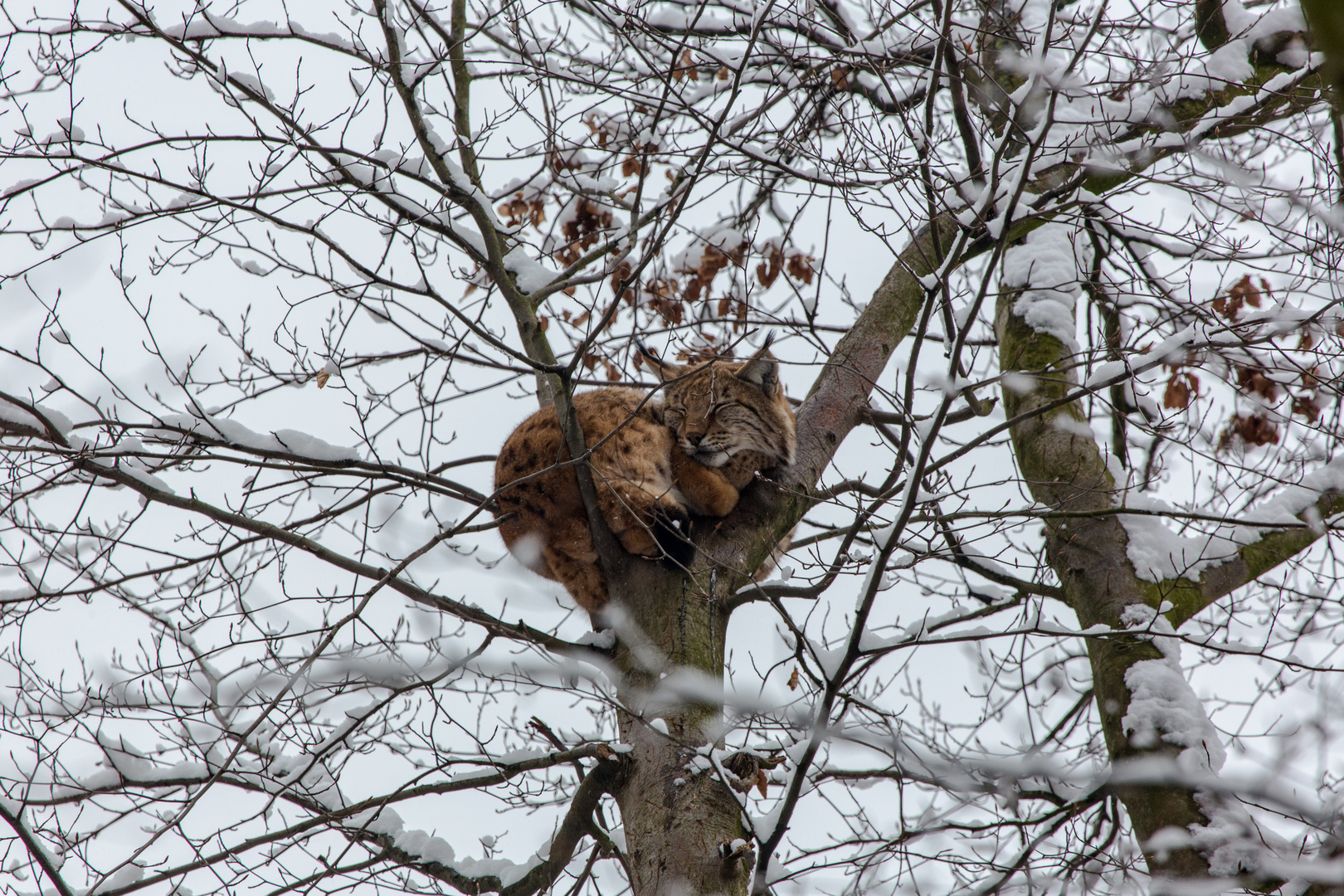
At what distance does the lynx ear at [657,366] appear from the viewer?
418 cm

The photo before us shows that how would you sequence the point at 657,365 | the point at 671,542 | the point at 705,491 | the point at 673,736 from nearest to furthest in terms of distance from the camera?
the point at 673,736
the point at 671,542
the point at 705,491
the point at 657,365

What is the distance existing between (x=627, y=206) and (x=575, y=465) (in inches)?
60.7

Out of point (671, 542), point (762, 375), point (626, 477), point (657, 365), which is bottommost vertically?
point (671, 542)

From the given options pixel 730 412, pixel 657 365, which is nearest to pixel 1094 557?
pixel 730 412

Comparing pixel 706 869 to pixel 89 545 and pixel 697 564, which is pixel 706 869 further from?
pixel 89 545

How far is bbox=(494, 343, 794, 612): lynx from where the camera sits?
3738 mm

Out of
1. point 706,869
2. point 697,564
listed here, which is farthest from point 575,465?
point 706,869

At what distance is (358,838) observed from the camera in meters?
3.55

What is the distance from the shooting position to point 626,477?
12.1ft

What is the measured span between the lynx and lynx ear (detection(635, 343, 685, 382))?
0.02 metres

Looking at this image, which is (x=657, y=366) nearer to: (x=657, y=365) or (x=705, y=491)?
(x=657, y=365)

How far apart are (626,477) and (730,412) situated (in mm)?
1649

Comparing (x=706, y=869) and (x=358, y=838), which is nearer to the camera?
(x=706, y=869)

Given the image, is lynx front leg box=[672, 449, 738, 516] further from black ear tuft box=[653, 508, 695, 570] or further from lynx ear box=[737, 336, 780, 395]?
lynx ear box=[737, 336, 780, 395]
